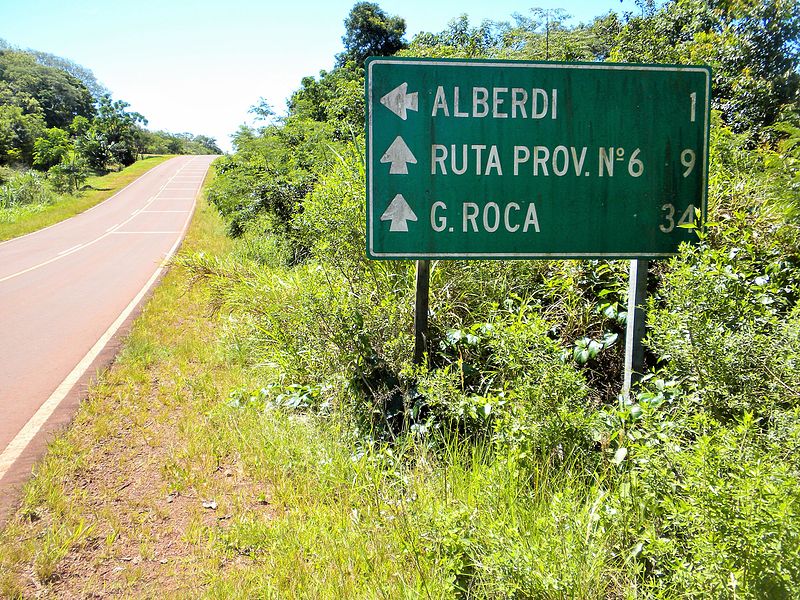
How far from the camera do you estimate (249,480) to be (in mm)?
3926

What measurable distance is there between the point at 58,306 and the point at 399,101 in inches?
310

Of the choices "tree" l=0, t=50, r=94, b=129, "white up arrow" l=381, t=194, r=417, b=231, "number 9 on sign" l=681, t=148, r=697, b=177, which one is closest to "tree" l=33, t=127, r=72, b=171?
"tree" l=0, t=50, r=94, b=129

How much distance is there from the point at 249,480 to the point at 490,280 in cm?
237

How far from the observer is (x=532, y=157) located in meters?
3.99

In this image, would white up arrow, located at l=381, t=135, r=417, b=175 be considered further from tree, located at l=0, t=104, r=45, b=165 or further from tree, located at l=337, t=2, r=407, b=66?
tree, located at l=0, t=104, r=45, b=165

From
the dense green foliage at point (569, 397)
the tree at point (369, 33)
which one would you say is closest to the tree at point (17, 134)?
the tree at point (369, 33)

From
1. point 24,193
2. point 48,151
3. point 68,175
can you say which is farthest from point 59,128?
point 24,193

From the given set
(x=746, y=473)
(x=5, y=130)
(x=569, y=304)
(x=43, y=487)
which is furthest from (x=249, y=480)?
(x=5, y=130)

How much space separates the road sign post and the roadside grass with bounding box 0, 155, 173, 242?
68.6 feet

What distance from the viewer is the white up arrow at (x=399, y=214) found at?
157 inches

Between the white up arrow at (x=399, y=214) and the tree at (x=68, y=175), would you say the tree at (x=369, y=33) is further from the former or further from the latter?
the white up arrow at (x=399, y=214)

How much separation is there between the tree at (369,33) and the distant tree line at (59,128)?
65.0 ft

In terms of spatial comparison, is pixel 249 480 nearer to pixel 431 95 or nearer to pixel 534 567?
pixel 534 567

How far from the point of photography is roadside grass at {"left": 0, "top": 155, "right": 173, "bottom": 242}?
931 inches
